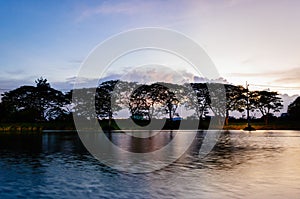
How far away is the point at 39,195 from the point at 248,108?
277 feet

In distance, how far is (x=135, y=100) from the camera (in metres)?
94.3

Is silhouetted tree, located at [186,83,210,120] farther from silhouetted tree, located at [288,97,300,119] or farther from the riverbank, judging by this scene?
silhouetted tree, located at [288,97,300,119]

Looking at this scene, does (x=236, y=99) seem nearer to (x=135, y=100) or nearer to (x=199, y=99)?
(x=199, y=99)

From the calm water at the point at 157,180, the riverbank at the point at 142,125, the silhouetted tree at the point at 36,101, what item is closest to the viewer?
the calm water at the point at 157,180

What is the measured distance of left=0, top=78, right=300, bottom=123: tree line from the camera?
9031cm

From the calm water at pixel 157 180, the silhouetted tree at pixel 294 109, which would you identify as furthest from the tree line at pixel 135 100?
the calm water at pixel 157 180

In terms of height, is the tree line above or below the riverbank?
above

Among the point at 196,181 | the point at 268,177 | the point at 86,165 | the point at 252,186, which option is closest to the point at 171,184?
the point at 196,181

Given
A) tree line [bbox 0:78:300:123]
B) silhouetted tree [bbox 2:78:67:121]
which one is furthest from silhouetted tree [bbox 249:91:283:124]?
silhouetted tree [bbox 2:78:67:121]

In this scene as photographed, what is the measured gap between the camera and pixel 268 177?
17.4 meters

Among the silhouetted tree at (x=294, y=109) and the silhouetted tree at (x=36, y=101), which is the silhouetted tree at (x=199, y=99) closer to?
the silhouetted tree at (x=294, y=109)

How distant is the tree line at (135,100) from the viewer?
90312 mm

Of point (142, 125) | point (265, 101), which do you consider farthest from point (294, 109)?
point (142, 125)

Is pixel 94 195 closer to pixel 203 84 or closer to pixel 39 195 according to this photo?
pixel 39 195
